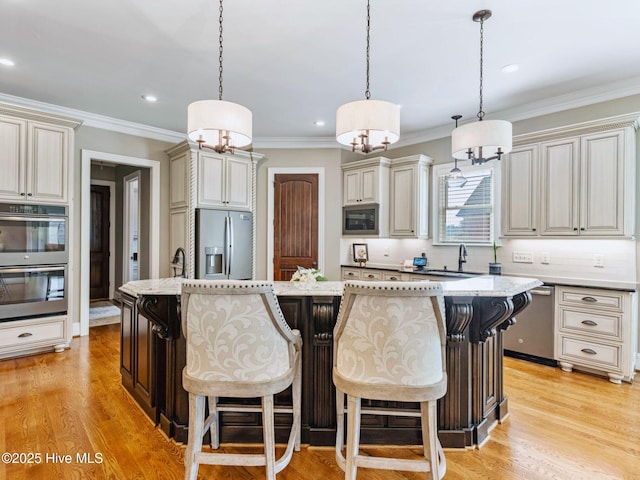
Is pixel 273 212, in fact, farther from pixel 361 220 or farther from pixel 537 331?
pixel 537 331

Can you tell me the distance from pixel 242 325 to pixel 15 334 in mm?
3530

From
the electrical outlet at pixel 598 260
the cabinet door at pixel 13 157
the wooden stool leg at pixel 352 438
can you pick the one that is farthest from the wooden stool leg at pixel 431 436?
the cabinet door at pixel 13 157

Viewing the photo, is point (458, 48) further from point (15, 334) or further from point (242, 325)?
point (15, 334)

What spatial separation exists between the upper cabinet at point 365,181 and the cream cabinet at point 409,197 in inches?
5.2

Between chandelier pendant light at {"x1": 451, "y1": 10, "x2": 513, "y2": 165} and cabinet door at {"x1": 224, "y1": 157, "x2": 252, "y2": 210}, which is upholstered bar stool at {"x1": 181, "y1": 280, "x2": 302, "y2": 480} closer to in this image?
chandelier pendant light at {"x1": 451, "y1": 10, "x2": 513, "y2": 165}

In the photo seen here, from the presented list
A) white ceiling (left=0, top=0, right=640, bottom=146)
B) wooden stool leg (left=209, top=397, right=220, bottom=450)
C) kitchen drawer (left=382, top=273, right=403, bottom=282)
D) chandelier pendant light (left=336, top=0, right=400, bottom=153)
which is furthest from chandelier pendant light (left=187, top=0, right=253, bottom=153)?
kitchen drawer (left=382, top=273, right=403, bottom=282)

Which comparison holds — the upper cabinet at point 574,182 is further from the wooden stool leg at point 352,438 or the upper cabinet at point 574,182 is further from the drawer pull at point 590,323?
the wooden stool leg at point 352,438

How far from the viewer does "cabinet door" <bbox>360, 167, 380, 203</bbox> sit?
5.12 meters

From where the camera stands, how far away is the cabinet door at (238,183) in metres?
5.04

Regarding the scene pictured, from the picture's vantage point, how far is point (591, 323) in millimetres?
3354

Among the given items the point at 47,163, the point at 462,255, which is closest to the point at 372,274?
the point at 462,255

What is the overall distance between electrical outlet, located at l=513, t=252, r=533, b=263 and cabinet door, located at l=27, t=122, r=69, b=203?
5270 mm

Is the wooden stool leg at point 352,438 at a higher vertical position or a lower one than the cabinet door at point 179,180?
lower

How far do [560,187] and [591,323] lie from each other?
4.50ft
